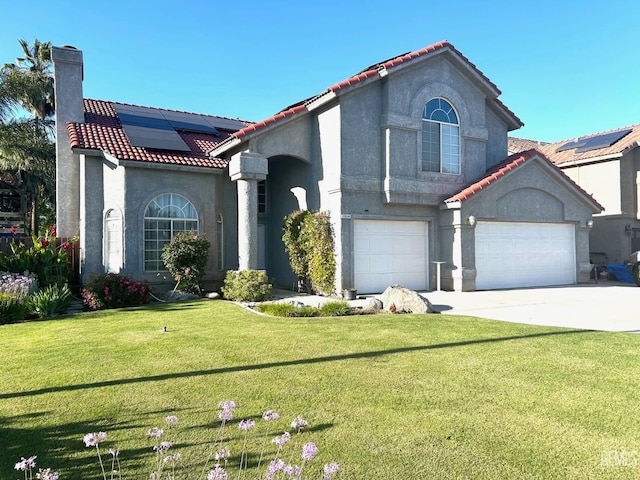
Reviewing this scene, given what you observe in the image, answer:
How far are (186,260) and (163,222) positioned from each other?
6.64 ft

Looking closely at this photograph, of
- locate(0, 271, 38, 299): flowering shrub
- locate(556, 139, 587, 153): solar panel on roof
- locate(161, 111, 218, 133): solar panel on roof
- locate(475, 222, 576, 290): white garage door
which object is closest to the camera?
locate(0, 271, 38, 299): flowering shrub

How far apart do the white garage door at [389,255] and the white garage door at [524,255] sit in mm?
2221

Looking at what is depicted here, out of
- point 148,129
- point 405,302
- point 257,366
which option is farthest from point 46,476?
point 148,129

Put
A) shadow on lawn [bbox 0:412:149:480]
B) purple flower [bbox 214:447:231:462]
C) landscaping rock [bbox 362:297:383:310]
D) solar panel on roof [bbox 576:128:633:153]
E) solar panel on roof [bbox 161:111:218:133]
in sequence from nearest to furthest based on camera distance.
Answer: purple flower [bbox 214:447:231:462] < shadow on lawn [bbox 0:412:149:480] < landscaping rock [bbox 362:297:383:310] < solar panel on roof [bbox 161:111:218:133] < solar panel on roof [bbox 576:128:633:153]

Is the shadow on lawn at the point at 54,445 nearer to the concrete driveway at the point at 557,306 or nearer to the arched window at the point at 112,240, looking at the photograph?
the concrete driveway at the point at 557,306

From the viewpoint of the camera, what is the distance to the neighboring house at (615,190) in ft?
71.1

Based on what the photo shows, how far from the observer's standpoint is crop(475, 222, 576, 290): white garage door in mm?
16422

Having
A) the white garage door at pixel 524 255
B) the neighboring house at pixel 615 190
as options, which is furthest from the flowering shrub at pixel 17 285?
the neighboring house at pixel 615 190

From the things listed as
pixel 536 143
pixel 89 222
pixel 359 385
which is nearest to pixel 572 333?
pixel 359 385

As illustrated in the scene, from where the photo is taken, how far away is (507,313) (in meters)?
10.7

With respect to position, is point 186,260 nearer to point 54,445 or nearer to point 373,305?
point 373,305

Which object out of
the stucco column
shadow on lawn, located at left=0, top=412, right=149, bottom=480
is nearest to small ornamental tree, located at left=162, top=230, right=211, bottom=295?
the stucco column

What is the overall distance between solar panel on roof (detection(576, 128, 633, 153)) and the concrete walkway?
10294mm

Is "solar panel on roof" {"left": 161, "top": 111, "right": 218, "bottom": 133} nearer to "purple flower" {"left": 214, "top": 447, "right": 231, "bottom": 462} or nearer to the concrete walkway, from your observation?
the concrete walkway
